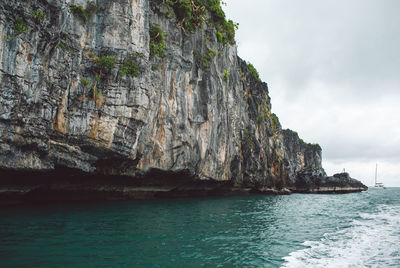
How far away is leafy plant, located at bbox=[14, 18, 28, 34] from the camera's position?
40.2ft

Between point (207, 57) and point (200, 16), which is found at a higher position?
point (200, 16)

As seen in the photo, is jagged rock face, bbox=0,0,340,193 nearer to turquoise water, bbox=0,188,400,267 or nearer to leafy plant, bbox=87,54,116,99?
leafy plant, bbox=87,54,116,99

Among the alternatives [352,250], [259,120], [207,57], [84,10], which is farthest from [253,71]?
[352,250]

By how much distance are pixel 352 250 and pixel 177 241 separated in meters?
6.29

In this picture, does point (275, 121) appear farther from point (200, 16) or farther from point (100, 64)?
point (100, 64)

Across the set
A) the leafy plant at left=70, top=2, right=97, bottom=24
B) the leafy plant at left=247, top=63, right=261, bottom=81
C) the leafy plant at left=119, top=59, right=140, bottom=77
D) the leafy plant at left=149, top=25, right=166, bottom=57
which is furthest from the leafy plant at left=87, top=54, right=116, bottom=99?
the leafy plant at left=247, top=63, right=261, bottom=81

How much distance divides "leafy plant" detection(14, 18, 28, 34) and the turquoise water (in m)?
8.51

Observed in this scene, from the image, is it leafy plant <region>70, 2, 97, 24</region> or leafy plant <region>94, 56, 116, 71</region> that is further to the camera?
leafy plant <region>94, 56, 116, 71</region>

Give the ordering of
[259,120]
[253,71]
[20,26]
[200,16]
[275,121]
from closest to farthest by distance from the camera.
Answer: [20,26] < [200,16] < [259,120] < [253,71] < [275,121]

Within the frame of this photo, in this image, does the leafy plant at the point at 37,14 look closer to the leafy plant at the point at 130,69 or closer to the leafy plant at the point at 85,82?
the leafy plant at the point at 85,82

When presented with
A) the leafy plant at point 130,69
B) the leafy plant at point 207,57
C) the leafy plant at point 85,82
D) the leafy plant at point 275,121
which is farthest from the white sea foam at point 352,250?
the leafy plant at point 275,121

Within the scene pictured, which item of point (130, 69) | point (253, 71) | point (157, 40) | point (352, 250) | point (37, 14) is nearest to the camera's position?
point (352, 250)

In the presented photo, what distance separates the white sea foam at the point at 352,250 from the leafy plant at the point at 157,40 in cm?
1603

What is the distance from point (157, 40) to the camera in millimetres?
20453
